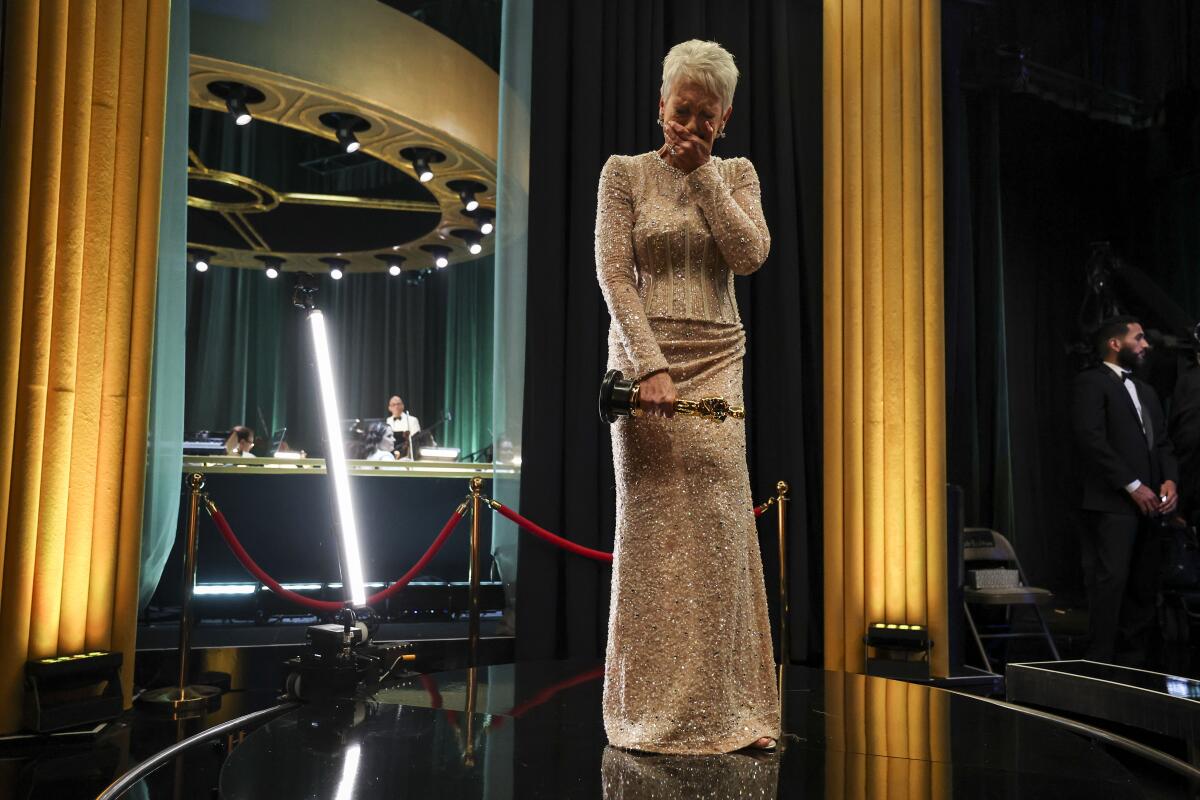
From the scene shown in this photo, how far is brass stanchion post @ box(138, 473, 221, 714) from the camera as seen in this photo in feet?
13.5

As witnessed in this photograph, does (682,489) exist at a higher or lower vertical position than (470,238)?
lower

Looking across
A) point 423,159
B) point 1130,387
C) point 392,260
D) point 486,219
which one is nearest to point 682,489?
point 1130,387

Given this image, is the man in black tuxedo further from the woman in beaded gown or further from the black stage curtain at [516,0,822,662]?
the woman in beaded gown

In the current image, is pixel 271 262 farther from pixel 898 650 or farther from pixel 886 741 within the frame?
pixel 886 741

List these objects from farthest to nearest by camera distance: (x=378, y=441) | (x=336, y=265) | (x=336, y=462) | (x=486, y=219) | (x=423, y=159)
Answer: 1. (x=336, y=265)
2. (x=378, y=441)
3. (x=486, y=219)
4. (x=423, y=159)
5. (x=336, y=462)

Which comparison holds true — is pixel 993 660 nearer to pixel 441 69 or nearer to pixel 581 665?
pixel 581 665

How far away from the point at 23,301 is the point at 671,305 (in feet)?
9.00

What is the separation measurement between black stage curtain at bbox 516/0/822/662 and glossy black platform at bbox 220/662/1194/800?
1.67 metres

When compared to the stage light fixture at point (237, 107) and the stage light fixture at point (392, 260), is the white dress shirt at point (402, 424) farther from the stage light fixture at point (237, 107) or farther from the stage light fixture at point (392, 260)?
the stage light fixture at point (237, 107)

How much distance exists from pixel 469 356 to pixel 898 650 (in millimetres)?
9215

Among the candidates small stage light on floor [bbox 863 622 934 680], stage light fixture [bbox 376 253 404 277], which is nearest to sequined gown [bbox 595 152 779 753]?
small stage light on floor [bbox 863 622 934 680]

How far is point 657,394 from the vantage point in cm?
247

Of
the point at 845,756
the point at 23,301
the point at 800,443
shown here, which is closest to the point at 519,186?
the point at 800,443

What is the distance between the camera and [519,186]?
18.6 feet
